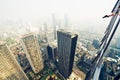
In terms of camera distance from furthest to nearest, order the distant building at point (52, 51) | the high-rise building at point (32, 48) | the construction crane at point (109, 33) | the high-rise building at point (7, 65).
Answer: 1. the distant building at point (52, 51)
2. the high-rise building at point (32, 48)
3. the high-rise building at point (7, 65)
4. the construction crane at point (109, 33)

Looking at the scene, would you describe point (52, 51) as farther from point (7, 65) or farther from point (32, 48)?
point (7, 65)

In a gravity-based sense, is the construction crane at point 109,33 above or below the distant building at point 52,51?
above

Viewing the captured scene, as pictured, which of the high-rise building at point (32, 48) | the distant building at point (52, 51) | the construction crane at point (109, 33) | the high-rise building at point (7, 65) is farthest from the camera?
the distant building at point (52, 51)

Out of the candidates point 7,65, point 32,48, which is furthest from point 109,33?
point 32,48

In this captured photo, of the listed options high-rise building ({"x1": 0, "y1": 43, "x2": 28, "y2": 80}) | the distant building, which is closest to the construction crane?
high-rise building ({"x1": 0, "y1": 43, "x2": 28, "y2": 80})

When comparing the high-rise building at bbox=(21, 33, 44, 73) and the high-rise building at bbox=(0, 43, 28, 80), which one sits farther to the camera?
the high-rise building at bbox=(21, 33, 44, 73)

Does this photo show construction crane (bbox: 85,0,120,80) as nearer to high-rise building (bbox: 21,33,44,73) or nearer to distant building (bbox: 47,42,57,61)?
high-rise building (bbox: 21,33,44,73)

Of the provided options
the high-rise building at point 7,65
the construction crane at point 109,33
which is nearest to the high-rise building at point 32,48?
the high-rise building at point 7,65

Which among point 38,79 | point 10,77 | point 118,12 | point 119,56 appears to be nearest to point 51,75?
point 38,79

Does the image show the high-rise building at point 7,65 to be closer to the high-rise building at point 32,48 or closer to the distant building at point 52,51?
the high-rise building at point 32,48
